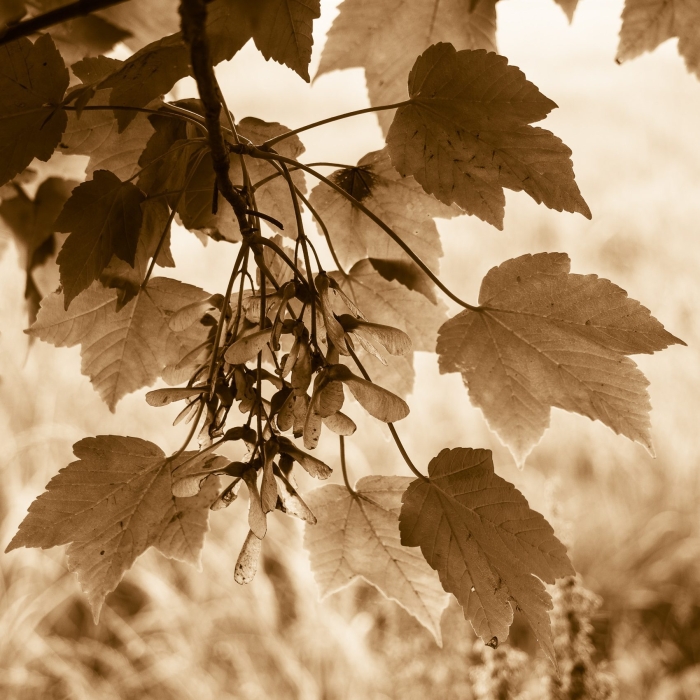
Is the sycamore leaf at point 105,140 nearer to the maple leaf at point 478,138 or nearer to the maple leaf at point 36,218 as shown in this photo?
the maple leaf at point 36,218

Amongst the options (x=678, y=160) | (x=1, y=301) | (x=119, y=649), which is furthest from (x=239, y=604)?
(x=678, y=160)

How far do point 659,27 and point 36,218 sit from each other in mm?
809

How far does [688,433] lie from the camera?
3205mm

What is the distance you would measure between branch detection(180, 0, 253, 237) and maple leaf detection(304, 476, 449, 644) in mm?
308

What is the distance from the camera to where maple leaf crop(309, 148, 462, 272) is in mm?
750

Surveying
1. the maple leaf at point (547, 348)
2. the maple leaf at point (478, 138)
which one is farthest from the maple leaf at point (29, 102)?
the maple leaf at point (547, 348)

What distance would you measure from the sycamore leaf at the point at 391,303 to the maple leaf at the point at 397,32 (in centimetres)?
22

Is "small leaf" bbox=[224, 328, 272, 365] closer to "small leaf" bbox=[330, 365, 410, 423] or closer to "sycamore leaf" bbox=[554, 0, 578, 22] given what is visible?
"small leaf" bbox=[330, 365, 410, 423]

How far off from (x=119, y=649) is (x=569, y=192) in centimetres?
245

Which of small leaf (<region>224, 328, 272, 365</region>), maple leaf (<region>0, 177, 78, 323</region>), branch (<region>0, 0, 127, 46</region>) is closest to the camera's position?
branch (<region>0, 0, 127, 46</region>)

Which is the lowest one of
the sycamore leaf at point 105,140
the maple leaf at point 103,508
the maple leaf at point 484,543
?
the maple leaf at point 484,543

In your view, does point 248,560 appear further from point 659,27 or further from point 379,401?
point 659,27

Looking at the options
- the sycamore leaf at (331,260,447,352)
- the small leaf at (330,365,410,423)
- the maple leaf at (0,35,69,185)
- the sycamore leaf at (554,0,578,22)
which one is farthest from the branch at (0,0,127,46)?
the sycamore leaf at (554,0,578,22)

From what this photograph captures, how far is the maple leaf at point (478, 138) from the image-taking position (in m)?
0.59
